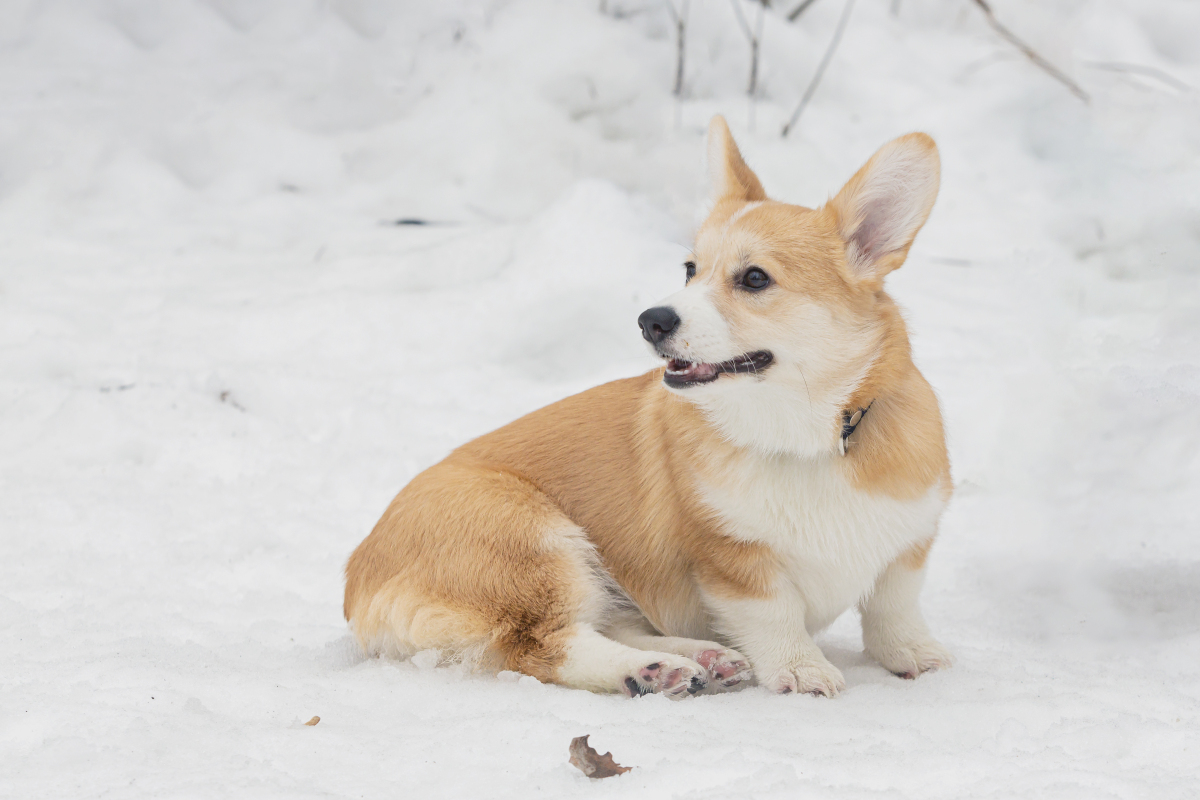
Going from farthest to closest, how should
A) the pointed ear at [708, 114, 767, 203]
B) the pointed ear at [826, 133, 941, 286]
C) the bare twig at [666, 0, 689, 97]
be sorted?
the bare twig at [666, 0, 689, 97] < the pointed ear at [708, 114, 767, 203] < the pointed ear at [826, 133, 941, 286]

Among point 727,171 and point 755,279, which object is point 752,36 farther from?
point 755,279

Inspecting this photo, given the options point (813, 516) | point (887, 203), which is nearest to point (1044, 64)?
point (887, 203)

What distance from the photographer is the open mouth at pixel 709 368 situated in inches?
A: 99.1

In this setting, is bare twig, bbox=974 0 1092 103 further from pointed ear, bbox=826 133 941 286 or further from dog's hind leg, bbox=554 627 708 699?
dog's hind leg, bbox=554 627 708 699

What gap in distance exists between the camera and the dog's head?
8.30 feet

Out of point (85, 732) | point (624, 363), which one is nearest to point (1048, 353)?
point (624, 363)

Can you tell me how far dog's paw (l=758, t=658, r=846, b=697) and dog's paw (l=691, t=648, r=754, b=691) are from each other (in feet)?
0.21

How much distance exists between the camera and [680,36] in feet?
21.9

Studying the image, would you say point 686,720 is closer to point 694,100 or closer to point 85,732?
point 85,732

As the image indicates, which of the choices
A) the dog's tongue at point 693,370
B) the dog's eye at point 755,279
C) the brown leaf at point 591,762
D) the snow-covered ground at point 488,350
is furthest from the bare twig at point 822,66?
the brown leaf at point 591,762

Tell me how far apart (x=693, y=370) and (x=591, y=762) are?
3.20ft

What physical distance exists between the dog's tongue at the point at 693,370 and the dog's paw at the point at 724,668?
2.51 ft

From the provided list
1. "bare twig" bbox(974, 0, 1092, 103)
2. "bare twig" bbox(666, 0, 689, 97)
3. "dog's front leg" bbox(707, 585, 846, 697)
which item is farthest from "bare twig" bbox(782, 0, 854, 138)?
"dog's front leg" bbox(707, 585, 846, 697)

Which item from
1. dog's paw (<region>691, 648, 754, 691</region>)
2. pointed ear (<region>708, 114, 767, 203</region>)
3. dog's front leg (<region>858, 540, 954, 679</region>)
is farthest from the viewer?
pointed ear (<region>708, 114, 767, 203</region>)
